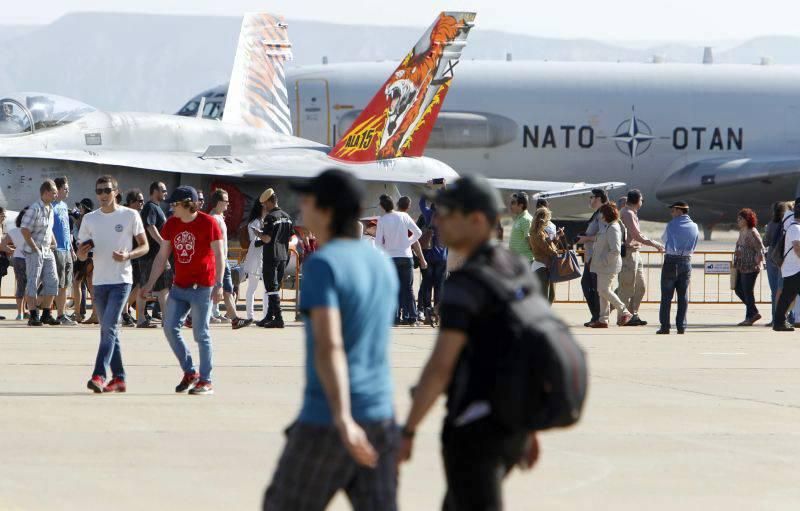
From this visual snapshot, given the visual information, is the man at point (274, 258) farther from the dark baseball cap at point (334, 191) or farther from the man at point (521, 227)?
the dark baseball cap at point (334, 191)

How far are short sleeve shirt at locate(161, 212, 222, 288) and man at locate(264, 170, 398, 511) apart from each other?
17.6 ft

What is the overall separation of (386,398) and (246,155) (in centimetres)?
1874

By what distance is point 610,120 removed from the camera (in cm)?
3553

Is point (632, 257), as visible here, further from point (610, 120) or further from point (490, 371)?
point (610, 120)

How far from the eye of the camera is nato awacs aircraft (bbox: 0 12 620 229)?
66.2 feet

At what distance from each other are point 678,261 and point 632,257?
5.89ft

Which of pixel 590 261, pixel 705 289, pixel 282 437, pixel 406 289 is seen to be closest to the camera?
pixel 282 437

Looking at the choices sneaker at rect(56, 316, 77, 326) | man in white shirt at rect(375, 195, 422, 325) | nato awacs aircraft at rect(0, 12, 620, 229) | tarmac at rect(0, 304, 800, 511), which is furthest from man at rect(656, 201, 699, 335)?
sneaker at rect(56, 316, 77, 326)

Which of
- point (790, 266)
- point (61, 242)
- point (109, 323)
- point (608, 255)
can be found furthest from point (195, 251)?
point (790, 266)

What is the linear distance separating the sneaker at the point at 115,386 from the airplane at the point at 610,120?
80.1 ft

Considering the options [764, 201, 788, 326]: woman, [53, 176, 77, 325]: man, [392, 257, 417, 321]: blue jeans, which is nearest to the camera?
[53, 176, 77, 325]: man

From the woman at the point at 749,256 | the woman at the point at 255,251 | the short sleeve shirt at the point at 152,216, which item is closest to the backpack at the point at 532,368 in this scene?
the short sleeve shirt at the point at 152,216

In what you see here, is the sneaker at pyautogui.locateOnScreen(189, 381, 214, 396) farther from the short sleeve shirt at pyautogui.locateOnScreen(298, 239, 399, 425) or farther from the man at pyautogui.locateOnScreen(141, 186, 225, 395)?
the short sleeve shirt at pyautogui.locateOnScreen(298, 239, 399, 425)

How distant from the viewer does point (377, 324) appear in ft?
15.9
